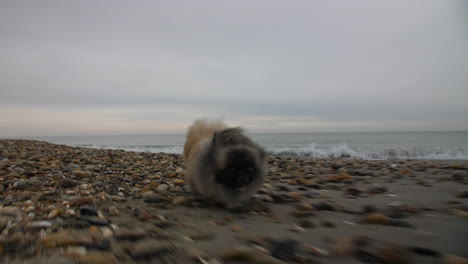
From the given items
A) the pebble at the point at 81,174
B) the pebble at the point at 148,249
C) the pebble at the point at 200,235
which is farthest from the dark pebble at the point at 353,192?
the pebble at the point at 81,174

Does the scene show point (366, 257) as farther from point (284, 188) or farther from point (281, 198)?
point (284, 188)

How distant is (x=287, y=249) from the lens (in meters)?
1.95

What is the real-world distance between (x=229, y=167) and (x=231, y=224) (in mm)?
694

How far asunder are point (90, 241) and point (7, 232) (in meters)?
0.80

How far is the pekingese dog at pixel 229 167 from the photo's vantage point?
10.2ft

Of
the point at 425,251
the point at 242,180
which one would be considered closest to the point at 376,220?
the point at 425,251

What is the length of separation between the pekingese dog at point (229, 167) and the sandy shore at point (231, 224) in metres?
0.23

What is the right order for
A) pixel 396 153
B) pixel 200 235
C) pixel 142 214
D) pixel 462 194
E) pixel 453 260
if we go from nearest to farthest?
pixel 453 260
pixel 200 235
pixel 142 214
pixel 462 194
pixel 396 153

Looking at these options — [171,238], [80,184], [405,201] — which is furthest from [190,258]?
[80,184]

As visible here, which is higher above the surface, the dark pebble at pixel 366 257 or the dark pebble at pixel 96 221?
the dark pebble at pixel 96 221

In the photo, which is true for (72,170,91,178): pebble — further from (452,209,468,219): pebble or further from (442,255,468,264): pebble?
(452,209,468,219): pebble

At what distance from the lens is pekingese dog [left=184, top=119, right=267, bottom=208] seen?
3111 mm

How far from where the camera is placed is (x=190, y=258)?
178 centimetres

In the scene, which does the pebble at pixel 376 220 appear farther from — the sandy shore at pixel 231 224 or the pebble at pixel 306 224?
the pebble at pixel 306 224
